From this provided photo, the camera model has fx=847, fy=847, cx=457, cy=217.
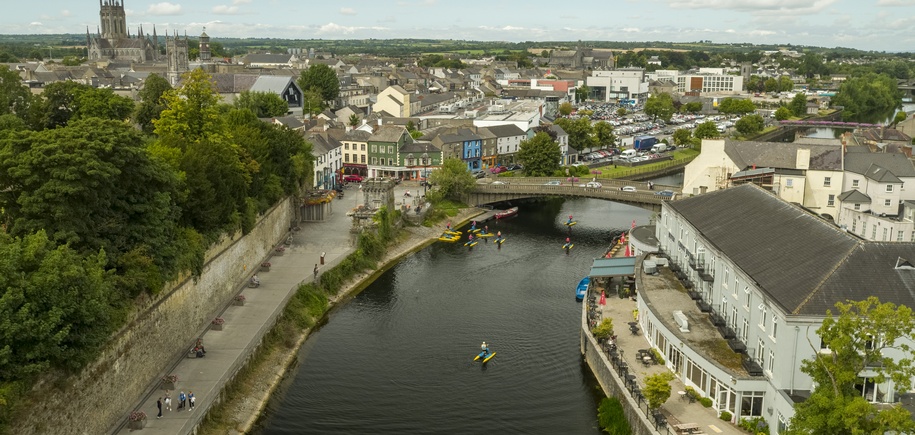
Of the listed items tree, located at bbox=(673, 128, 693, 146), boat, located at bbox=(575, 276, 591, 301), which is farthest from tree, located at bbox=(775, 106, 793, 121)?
boat, located at bbox=(575, 276, 591, 301)

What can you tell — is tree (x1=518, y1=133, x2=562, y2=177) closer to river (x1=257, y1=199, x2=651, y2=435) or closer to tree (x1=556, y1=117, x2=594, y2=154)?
tree (x1=556, y1=117, x2=594, y2=154)

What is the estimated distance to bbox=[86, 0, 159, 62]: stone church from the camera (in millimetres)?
154250

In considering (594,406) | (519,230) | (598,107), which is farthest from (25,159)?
(598,107)

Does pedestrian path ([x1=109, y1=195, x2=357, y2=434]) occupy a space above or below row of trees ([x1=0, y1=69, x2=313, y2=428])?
below

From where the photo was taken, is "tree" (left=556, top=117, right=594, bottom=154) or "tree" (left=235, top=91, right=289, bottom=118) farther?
"tree" (left=556, top=117, right=594, bottom=154)

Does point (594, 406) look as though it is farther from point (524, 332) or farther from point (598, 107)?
point (598, 107)

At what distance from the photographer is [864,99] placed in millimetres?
132250

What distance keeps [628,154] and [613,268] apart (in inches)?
1817

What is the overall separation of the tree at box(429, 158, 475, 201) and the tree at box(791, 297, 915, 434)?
42.0m

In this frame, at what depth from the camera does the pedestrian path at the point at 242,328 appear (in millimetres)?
24906

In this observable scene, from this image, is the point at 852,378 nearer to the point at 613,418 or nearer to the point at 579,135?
Answer: the point at 613,418

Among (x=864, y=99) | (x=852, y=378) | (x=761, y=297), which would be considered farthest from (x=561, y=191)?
(x=864, y=99)

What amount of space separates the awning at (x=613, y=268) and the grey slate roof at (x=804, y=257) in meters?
5.83

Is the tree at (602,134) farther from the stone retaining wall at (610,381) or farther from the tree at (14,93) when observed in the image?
the stone retaining wall at (610,381)
